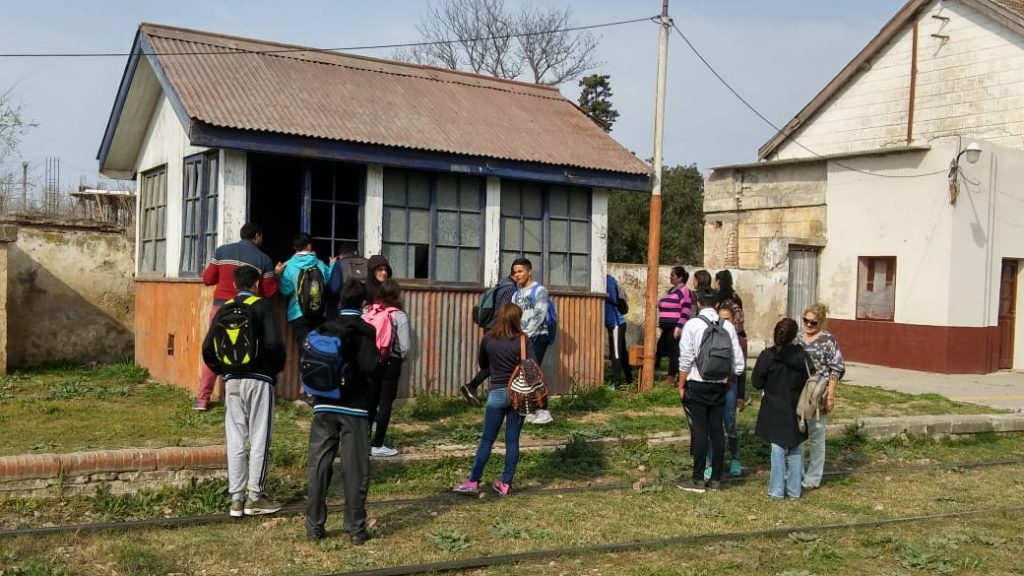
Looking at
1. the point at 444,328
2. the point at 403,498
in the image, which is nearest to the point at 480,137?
the point at 444,328

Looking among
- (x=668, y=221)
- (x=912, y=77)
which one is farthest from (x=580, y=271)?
(x=668, y=221)

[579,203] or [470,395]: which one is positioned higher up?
[579,203]

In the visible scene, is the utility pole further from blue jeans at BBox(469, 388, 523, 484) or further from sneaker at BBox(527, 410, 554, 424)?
blue jeans at BBox(469, 388, 523, 484)

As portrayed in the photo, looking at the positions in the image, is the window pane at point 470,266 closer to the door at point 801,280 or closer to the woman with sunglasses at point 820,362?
the woman with sunglasses at point 820,362

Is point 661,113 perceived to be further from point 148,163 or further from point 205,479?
point 205,479

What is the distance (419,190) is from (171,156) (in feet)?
10.7

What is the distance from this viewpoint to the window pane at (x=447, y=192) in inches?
498

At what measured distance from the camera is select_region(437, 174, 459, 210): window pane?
12.7 metres

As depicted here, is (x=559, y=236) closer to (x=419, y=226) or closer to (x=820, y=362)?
(x=419, y=226)

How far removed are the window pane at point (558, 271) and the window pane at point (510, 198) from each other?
0.86 meters

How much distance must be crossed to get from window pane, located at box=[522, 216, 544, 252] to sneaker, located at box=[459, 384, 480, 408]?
2209mm

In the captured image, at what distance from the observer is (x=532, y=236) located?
44.0 ft

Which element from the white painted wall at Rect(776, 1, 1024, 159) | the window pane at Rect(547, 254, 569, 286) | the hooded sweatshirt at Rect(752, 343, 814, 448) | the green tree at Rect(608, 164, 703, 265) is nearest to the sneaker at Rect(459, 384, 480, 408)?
the window pane at Rect(547, 254, 569, 286)

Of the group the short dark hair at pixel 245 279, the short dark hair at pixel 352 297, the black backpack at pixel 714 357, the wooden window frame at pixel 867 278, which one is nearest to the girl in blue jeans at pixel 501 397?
the short dark hair at pixel 352 297
